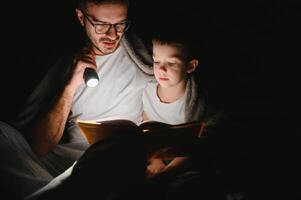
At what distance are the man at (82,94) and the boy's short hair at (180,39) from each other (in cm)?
17

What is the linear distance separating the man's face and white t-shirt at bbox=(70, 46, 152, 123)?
4.6 inches

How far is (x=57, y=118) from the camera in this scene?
7.16 ft

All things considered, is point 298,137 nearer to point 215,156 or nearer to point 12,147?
point 215,156

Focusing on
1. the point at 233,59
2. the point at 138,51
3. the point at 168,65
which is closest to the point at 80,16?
the point at 138,51

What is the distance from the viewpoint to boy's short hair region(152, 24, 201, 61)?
2170 mm

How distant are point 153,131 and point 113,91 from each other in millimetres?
662

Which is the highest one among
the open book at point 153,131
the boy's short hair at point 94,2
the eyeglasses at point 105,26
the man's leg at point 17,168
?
the boy's short hair at point 94,2

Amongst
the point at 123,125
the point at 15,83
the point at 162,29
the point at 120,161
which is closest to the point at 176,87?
the point at 162,29

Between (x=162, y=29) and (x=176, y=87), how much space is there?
1.23 feet

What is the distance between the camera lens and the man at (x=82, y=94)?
7.00ft

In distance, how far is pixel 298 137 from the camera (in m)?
2.38

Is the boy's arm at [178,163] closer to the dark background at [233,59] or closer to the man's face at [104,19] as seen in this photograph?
the dark background at [233,59]

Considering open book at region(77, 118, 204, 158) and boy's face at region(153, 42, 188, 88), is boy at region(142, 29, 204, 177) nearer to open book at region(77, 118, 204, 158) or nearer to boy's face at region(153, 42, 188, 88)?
boy's face at region(153, 42, 188, 88)

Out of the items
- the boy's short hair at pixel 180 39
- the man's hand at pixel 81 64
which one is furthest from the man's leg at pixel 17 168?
the boy's short hair at pixel 180 39
